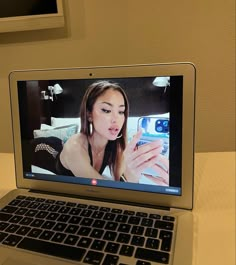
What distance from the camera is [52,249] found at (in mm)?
466

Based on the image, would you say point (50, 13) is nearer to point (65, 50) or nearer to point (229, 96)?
point (65, 50)

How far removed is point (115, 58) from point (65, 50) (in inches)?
6.5

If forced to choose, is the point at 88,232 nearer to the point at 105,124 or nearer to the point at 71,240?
the point at 71,240

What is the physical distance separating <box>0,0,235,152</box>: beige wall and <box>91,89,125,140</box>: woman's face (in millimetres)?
330

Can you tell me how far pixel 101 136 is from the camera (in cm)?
62

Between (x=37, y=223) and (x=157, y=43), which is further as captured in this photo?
(x=157, y=43)

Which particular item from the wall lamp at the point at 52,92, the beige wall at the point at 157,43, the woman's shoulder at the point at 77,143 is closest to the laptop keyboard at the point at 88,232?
the woman's shoulder at the point at 77,143

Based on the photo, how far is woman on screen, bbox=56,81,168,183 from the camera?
0.60 m

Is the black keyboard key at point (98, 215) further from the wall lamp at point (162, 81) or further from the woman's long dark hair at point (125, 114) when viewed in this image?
the wall lamp at point (162, 81)

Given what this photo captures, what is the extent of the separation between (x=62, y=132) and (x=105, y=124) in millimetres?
110

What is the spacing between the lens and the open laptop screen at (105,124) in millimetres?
570

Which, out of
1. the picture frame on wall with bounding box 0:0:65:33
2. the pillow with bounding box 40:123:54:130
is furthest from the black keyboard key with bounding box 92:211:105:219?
the picture frame on wall with bounding box 0:0:65:33

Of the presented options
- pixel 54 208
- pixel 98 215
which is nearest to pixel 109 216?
pixel 98 215

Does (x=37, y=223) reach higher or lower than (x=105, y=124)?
lower
